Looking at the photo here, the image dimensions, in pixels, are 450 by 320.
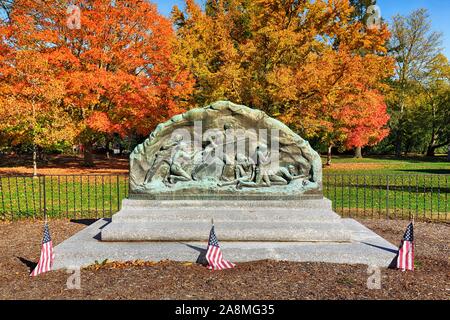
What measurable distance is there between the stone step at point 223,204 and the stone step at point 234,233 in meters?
0.63

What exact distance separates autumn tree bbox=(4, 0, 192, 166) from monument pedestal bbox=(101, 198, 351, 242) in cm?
A: 1091

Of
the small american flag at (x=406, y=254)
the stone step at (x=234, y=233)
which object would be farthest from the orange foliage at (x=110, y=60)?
the small american flag at (x=406, y=254)

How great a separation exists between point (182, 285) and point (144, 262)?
1.19 m

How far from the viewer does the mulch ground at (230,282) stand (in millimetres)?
5219

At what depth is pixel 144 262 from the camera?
21.3 feet

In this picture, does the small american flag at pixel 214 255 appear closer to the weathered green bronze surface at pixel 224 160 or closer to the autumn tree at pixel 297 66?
the weathered green bronze surface at pixel 224 160

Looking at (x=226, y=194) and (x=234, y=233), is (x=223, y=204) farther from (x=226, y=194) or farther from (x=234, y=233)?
(x=234, y=233)

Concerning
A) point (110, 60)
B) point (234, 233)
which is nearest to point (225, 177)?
point (234, 233)

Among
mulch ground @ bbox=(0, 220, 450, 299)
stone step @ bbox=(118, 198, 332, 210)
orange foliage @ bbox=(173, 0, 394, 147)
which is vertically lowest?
mulch ground @ bbox=(0, 220, 450, 299)

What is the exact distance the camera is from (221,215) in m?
7.70

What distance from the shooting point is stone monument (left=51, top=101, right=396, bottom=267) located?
725 cm

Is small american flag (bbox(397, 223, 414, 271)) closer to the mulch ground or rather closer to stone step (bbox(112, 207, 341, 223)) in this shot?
the mulch ground

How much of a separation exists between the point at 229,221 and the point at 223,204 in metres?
0.53

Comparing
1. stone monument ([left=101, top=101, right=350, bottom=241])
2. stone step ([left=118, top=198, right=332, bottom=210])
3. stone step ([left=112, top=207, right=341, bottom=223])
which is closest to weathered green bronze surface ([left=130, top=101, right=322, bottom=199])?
stone monument ([left=101, top=101, right=350, bottom=241])
